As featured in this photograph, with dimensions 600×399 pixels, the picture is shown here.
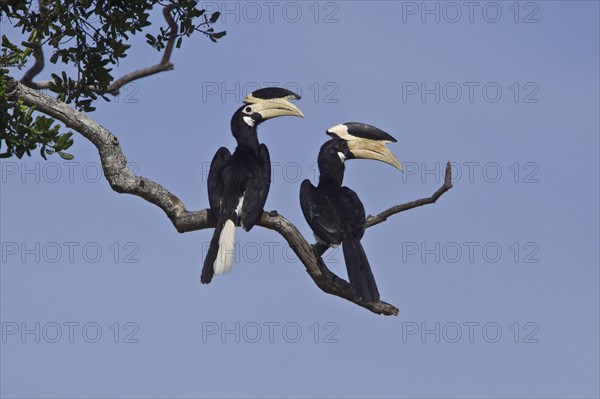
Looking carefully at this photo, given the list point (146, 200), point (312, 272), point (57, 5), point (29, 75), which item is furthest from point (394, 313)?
point (29, 75)

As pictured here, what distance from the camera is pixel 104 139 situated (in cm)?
810

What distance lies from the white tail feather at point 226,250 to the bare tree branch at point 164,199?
243 mm

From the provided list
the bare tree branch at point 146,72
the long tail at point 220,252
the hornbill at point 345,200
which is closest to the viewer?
the long tail at point 220,252

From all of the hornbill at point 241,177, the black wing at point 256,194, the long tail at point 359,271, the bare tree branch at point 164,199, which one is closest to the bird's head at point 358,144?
the hornbill at point 241,177

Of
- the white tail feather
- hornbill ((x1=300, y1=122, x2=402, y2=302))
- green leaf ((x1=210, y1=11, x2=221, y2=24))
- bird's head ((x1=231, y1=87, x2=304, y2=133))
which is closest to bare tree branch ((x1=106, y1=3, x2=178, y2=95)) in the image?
green leaf ((x1=210, y1=11, x2=221, y2=24))

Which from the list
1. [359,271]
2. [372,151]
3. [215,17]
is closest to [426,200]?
[359,271]

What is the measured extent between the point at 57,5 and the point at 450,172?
3.36 meters

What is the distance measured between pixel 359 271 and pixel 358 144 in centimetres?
124

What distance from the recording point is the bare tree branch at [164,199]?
783cm

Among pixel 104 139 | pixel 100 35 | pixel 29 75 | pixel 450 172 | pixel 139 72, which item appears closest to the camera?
pixel 450 172

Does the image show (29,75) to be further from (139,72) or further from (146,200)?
(146,200)

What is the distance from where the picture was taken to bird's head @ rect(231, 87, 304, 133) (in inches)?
336

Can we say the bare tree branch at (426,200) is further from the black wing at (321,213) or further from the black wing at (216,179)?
the black wing at (216,179)

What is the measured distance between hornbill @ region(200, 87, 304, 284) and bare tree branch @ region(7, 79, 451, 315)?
0.15m
